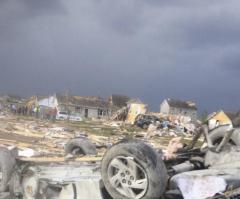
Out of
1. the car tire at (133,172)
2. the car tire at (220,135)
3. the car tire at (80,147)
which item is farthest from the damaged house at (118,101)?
the car tire at (133,172)

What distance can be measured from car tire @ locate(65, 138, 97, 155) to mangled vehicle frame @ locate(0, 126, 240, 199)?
171 cm

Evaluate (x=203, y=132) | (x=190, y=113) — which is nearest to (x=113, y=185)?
(x=203, y=132)

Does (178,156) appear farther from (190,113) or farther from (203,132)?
(190,113)

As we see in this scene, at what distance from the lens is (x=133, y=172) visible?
5.98 metres

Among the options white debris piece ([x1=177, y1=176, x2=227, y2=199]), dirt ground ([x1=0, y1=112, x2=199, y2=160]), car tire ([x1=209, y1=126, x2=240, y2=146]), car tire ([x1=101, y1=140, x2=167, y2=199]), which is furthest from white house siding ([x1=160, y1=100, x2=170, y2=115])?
white debris piece ([x1=177, y1=176, x2=227, y2=199])

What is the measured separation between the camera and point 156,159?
588 cm

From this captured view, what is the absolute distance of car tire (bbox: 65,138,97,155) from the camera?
8867 mm

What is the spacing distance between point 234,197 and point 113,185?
56.4 inches

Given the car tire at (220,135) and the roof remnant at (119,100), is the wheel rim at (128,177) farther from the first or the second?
the roof remnant at (119,100)

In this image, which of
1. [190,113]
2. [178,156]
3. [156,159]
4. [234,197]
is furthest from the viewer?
[190,113]

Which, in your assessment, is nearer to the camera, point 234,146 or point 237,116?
point 234,146

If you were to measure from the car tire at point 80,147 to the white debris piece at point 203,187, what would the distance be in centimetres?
345

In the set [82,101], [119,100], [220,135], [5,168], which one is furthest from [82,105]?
[220,135]

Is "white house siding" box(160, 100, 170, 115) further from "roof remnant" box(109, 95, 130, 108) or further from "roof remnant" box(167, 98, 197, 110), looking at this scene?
"roof remnant" box(109, 95, 130, 108)
